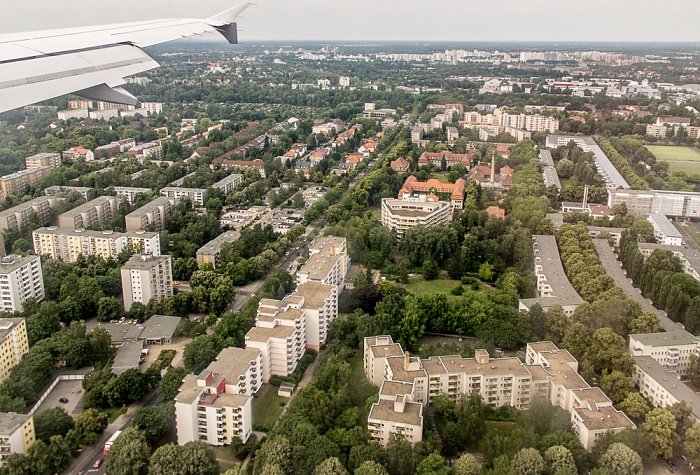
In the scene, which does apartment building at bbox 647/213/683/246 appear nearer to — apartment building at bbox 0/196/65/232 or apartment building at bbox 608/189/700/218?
apartment building at bbox 608/189/700/218

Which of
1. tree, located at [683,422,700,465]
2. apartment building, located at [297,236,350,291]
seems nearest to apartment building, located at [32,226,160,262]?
apartment building, located at [297,236,350,291]

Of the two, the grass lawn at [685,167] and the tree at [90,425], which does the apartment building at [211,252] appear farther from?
the grass lawn at [685,167]

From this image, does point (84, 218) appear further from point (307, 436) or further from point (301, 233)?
point (307, 436)

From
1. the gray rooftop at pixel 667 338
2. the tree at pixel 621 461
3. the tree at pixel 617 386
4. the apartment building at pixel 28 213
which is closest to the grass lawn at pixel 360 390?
the tree at pixel 621 461

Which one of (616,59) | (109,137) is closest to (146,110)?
(109,137)

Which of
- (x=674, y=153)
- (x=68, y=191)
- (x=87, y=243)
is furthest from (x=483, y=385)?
(x=674, y=153)
